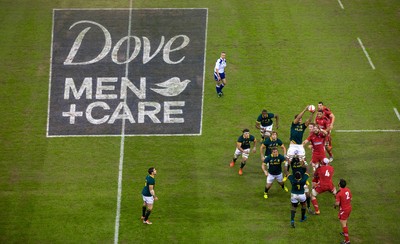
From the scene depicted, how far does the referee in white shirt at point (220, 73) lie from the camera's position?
112 ft

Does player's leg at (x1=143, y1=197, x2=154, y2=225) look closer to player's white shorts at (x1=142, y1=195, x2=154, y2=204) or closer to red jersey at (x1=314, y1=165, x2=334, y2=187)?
player's white shorts at (x1=142, y1=195, x2=154, y2=204)

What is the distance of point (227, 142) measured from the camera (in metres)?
32.0

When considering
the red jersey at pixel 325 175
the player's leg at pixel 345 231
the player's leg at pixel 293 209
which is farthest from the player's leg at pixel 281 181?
the player's leg at pixel 345 231

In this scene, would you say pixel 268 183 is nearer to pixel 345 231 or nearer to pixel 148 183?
pixel 345 231

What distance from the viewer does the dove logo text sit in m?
37.1

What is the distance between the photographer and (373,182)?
29.5m

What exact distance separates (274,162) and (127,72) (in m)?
10.8

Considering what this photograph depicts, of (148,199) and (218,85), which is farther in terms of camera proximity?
(218,85)

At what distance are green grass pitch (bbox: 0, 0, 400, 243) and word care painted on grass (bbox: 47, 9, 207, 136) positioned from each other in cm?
59

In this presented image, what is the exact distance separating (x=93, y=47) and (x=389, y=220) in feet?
56.2

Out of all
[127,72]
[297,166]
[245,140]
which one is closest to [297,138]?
[245,140]

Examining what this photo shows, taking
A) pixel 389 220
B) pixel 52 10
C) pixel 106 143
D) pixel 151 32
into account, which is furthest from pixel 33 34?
pixel 389 220

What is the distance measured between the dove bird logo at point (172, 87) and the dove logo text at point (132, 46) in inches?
63.9

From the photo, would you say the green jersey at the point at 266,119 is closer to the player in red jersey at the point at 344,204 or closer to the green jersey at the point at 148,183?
the player in red jersey at the point at 344,204
